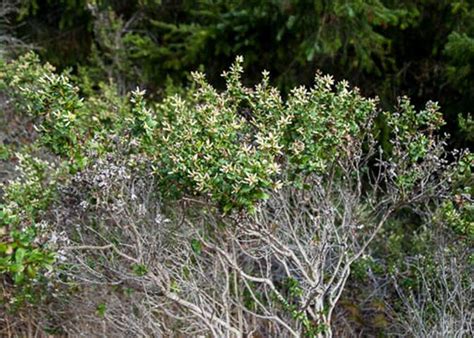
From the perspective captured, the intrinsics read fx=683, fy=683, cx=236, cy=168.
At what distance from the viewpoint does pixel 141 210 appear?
404 centimetres

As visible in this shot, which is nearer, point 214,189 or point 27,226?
point 214,189

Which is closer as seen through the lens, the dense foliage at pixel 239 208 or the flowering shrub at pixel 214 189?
the flowering shrub at pixel 214 189

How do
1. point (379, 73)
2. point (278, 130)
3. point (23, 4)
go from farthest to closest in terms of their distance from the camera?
1. point (23, 4)
2. point (379, 73)
3. point (278, 130)

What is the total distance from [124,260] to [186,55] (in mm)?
3442

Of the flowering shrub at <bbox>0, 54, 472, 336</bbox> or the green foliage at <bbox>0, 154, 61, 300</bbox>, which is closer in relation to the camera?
the green foliage at <bbox>0, 154, 61, 300</bbox>

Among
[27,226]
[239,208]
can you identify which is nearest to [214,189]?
[239,208]

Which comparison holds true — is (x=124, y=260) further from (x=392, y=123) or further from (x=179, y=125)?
(x=392, y=123)

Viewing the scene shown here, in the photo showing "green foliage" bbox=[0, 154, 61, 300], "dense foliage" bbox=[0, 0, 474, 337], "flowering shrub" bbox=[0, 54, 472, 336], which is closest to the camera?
"green foliage" bbox=[0, 154, 61, 300]

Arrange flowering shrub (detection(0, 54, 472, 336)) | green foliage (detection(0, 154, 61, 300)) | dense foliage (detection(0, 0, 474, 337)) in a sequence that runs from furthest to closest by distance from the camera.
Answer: dense foliage (detection(0, 0, 474, 337))
flowering shrub (detection(0, 54, 472, 336))
green foliage (detection(0, 154, 61, 300))

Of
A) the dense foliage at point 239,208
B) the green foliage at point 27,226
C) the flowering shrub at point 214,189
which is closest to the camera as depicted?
the green foliage at point 27,226

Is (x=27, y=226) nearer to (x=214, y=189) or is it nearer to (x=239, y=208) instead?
(x=214, y=189)

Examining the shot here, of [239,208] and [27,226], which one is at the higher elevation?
[239,208]

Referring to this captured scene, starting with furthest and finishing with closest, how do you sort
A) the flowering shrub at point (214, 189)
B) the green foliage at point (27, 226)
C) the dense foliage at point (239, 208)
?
1. the dense foliage at point (239, 208)
2. the flowering shrub at point (214, 189)
3. the green foliage at point (27, 226)

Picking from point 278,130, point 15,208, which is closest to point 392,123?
point 278,130
